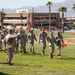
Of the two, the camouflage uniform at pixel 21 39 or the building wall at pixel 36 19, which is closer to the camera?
the camouflage uniform at pixel 21 39

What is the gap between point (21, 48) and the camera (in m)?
25.4

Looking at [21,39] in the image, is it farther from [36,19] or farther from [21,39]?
[36,19]

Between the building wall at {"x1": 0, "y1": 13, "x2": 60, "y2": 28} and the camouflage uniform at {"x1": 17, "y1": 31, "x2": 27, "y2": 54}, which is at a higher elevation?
the camouflage uniform at {"x1": 17, "y1": 31, "x2": 27, "y2": 54}

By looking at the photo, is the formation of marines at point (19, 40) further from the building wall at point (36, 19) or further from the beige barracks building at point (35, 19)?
the building wall at point (36, 19)

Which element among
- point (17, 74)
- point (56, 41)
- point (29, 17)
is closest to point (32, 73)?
point (17, 74)

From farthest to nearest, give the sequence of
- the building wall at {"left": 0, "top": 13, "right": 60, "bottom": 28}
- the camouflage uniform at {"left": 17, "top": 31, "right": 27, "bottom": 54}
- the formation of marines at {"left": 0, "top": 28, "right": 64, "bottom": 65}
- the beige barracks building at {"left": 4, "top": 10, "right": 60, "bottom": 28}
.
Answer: the building wall at {"left": 0, "top": 13, "right": 60, "bottom": 28}, the beige barracks building at {"left": 4, "top": 10, "right": 60, "bottom": 28}, the camouflage uniform at {"left": 17, "top": 31, "right": 27, "bottom": 54}, the formation of marines at {"left": 0, "top": 28, "right": 64, "bottom": 65}

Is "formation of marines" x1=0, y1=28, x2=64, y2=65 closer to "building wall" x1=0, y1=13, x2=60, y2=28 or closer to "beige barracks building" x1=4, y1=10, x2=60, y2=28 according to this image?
"beige barracks building" x1=4, y1=10, x2=60, y2=28

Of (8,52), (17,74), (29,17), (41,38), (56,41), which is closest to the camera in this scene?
(17,74)

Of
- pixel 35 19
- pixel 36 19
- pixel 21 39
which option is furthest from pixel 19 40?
pixel 36 19

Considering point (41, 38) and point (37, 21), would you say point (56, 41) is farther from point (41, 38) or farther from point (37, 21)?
point (37, 21)

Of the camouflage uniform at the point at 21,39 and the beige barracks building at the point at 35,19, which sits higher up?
the camouflage uniform at the point at 21,39

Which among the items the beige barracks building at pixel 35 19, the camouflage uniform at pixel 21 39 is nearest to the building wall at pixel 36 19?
the beige barracks building at pixel 35 19

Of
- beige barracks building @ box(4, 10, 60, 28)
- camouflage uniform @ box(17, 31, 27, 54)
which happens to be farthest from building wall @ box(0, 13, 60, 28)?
camouflage uniform @ box(17, 31, 27, 54)

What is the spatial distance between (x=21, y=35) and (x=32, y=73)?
10.4 meters
